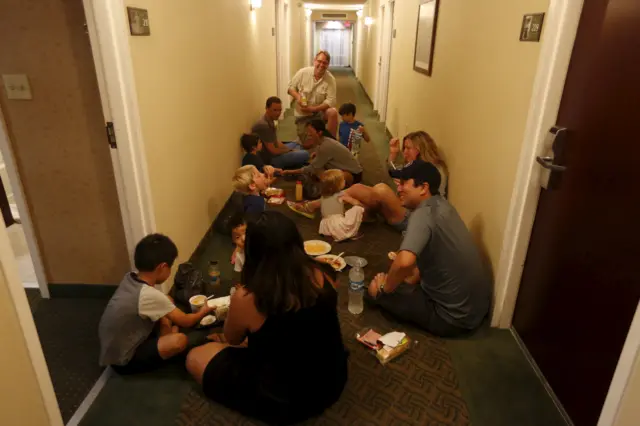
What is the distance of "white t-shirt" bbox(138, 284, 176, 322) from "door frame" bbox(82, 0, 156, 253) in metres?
0.40

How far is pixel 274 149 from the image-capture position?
4.96 meters

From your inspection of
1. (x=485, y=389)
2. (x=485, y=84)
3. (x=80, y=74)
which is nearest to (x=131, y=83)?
(x=80, y=74)

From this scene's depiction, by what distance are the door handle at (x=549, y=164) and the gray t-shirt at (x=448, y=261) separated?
0.50 m

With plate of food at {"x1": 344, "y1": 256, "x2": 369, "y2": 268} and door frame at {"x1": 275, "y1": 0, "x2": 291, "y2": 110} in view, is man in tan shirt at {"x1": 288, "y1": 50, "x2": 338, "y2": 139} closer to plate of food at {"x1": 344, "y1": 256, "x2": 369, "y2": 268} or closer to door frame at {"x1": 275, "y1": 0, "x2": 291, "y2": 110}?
plate of food at {"x1": 344, "y1": 256, "x2": 369, "y2": 268}

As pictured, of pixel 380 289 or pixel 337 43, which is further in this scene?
pixel 337 43

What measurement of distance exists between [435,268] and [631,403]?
43.2 inches

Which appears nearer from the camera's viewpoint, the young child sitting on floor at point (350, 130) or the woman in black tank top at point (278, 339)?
the woman in black tank top at point (278, 339)

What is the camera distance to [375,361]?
2.19 m

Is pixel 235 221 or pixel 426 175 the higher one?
pixel 426 175

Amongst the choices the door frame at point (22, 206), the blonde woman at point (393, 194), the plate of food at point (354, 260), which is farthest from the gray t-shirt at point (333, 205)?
the door frame at point (22, 206)

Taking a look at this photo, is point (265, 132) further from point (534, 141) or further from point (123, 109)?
point (534, 141)

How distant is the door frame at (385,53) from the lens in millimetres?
7465

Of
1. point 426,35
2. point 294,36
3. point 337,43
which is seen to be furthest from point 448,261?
point 337,43

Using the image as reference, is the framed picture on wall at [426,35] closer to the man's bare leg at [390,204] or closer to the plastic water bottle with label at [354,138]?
the plastic water bottle with label at [354,138]
